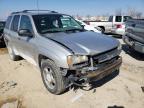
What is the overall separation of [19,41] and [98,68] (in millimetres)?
2948

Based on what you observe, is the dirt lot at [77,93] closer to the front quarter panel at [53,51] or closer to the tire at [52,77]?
the tire at [52,77]

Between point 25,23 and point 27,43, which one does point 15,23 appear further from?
point 27,43

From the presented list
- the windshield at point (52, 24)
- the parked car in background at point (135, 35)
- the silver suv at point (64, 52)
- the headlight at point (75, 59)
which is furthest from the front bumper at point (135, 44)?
the headlight at point (75, 59)

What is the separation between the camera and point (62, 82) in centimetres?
419

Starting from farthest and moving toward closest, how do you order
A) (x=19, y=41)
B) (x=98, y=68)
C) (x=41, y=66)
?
(x=19, y=41)
(x=41, y=66)
(x=98, y=68)

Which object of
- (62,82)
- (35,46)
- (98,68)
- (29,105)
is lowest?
(29,105)

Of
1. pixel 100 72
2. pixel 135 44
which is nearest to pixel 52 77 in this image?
pixel 100 72

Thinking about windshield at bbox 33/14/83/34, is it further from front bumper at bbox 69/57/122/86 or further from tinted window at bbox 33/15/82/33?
front bumper at bbox 69/57/122/86

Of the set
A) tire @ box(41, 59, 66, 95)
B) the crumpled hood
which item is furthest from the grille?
tire @ box(41, 59, 66, 95)

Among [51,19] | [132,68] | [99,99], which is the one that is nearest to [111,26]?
[132,68]

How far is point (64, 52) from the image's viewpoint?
3.92 m

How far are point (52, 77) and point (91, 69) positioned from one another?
1.07 m

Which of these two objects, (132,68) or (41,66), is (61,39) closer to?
(41,66)

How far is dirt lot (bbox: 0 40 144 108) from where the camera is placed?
4234 mm
